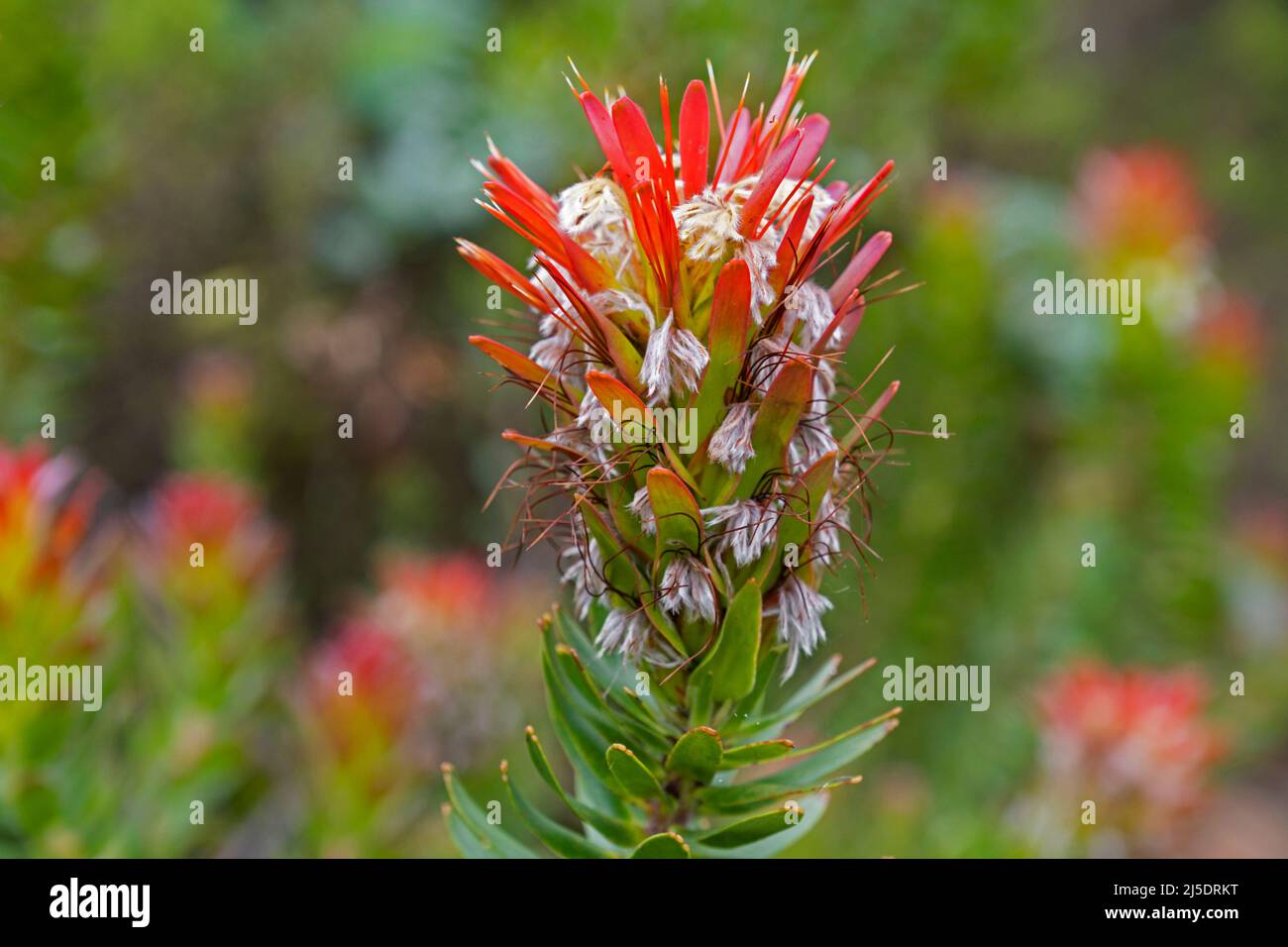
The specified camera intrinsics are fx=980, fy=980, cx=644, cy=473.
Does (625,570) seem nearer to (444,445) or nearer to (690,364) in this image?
(690,364)

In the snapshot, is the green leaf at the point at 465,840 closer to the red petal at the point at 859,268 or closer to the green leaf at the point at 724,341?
the green leaf at the point at 724,341

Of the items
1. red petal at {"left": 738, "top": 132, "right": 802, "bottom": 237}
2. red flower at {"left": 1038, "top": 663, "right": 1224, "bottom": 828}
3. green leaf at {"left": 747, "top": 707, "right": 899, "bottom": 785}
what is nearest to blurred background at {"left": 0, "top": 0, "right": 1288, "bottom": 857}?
red flower at {"left": 1038, "top": 663, "right": 1224, "bottom": 828}

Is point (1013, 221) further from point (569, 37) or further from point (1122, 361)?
point (569, 37)

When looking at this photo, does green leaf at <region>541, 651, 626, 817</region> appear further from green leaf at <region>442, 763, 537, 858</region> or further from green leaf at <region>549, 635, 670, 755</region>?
green leaf at <region>442, 763, 537, 858</region>

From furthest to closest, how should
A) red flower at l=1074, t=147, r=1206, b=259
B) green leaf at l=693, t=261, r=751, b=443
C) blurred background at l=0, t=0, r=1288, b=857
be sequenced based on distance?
red flower at l=1074, t=147, r=1206, b=259, blurred background at l=0, t=0, r=1288, b=857, green leaf at l=693, t=261, r=751, b=443

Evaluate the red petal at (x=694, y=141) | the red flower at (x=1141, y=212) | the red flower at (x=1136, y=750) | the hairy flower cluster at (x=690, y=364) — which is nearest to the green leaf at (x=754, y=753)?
the hairy flower cluster at (x=690, y=364)

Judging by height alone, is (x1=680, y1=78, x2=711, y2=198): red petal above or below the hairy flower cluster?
above
